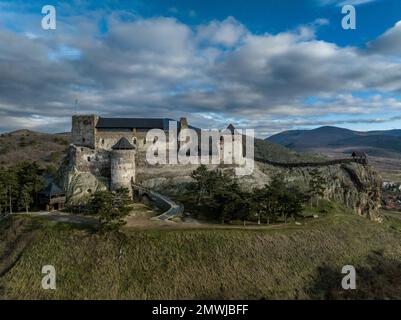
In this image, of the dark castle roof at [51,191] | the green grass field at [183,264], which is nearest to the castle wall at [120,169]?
the dark castle roof at [51,191]

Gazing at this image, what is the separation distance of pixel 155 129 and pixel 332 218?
126 feet

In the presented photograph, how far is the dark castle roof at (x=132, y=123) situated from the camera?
6581cm

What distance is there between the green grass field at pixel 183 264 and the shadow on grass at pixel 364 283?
133 mm

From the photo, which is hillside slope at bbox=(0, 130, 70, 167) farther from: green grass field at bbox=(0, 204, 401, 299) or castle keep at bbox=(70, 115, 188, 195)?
green grass field at bbox=(0, 204, 401, 299)

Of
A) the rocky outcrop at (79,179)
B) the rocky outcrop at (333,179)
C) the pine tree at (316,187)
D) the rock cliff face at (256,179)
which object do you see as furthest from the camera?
the rocky outcrop at (333,179)

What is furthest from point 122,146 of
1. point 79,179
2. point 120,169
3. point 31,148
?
point 31,148

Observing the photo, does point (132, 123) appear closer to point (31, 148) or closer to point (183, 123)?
point (183, 123)

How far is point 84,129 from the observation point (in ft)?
213

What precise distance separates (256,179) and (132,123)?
95.3 feet

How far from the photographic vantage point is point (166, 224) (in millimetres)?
44469

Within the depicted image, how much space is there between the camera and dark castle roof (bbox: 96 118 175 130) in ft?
216

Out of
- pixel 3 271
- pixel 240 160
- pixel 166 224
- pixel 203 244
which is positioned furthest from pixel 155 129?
pixel 3 271

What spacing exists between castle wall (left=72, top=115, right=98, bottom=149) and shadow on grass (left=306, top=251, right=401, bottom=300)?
1896 inches

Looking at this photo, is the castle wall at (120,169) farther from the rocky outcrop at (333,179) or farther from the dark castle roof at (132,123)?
the dark castle roof at (132,123)
